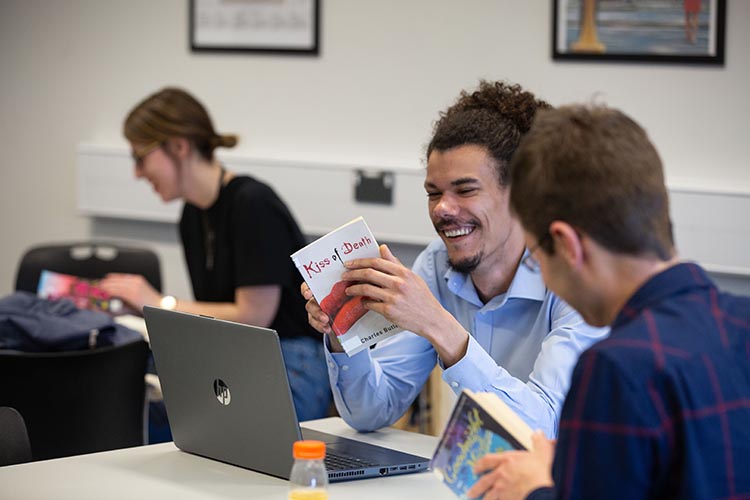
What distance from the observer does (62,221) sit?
5363mm

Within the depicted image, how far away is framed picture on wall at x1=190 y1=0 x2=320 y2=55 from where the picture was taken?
181 inches

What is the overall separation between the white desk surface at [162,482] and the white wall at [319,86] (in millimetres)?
1886

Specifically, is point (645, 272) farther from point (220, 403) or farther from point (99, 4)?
point (99, 4)

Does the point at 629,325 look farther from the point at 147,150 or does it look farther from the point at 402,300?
the point at 147,150

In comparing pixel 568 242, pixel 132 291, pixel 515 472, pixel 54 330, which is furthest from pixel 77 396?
pixel 568 242

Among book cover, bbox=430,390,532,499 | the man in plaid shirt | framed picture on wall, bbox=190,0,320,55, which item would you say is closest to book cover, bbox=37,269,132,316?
framed picture on wall, bbox=190,0,320,55

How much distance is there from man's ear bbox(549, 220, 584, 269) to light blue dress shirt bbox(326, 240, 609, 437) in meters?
0.79

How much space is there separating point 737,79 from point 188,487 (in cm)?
261

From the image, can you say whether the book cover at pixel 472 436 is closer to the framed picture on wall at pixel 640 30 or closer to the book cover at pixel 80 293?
the book cover at pixel 80 293

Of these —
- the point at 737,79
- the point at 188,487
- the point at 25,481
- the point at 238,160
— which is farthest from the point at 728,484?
the point at 238,160

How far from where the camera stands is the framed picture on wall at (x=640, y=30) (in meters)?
3.74

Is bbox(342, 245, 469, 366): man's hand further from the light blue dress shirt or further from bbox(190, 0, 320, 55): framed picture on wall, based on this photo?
bbox(190, 0, 320, 55): framed picture on wall

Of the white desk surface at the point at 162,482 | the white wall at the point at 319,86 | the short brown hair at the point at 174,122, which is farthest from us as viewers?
the white wall at the point at 319,86

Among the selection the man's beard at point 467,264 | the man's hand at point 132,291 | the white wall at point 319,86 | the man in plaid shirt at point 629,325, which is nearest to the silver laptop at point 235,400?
the man's beard at point 467,264
